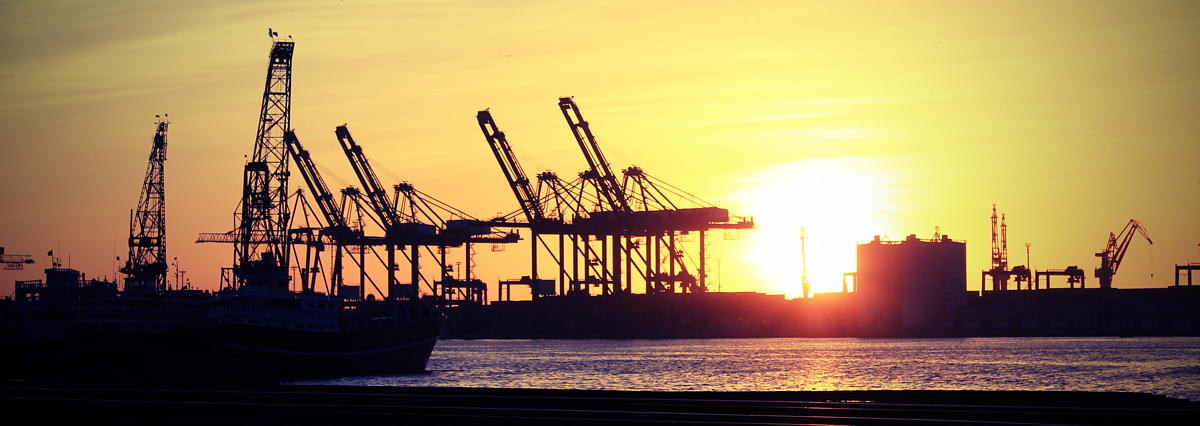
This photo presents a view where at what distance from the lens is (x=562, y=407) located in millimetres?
49562

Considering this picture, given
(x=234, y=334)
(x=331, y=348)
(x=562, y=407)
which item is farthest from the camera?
(x=331, y=348)

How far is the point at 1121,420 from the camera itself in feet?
142

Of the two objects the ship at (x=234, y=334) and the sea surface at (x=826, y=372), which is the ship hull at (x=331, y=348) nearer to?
the ship at (x=234, y=334)

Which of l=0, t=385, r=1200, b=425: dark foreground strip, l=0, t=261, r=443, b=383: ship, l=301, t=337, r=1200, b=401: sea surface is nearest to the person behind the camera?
l=0, t=385, r=1200, b=425: dark foreground strip

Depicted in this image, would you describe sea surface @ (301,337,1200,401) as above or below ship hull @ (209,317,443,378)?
below

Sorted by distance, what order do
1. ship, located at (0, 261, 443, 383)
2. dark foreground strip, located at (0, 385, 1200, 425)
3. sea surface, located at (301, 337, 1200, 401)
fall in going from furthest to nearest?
ship, located at (0, 261, 443, 383), sea surface, located at (301, 337, 1200, 401), dark foreground strip, located at (0, 385, 1200, 425)

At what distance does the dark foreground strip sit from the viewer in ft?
144

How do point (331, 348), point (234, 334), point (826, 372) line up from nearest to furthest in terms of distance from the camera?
point (234, 334) < point (331, 348) < point (826, 372)

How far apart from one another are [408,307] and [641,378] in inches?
962

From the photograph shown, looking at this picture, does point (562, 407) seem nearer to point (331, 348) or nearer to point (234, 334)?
point (234, 334)

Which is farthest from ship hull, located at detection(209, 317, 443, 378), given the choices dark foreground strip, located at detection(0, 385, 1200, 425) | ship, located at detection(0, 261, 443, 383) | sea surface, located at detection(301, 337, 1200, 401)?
dark foreground strip, located at detection(0, 385, 1200, 425)

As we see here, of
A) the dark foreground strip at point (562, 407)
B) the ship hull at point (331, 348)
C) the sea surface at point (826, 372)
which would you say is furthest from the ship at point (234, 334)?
the dark foreground strip at point (562, 407)

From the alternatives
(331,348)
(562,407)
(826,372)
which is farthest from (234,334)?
(562,407)

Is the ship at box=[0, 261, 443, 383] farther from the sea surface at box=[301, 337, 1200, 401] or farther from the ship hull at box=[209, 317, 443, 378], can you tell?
the sea surface at box=[301, 337, 1200, 401]
